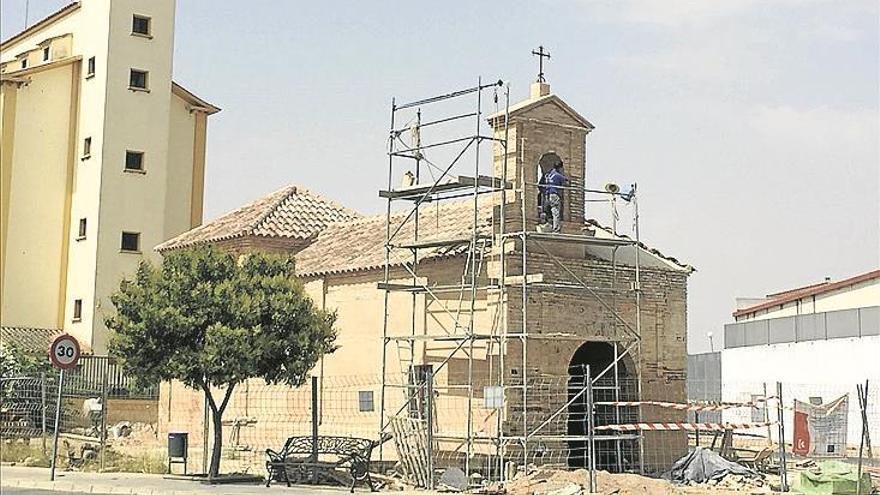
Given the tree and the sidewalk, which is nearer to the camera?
the sidewalk

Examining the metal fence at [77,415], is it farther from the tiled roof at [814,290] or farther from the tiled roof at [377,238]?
the tiled roof at [814,290]

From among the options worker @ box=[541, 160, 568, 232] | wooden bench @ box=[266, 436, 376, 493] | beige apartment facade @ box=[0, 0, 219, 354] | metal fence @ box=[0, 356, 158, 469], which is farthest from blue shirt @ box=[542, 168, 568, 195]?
beige apartment facade @ box=[0, 0, 219, 354]

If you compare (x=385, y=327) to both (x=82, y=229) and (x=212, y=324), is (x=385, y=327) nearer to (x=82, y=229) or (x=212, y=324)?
(x=212, y=324)

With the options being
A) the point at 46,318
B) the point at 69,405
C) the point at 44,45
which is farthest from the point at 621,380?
the point at 44,45

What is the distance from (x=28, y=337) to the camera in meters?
45.9

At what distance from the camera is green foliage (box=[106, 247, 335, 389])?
76.3ft

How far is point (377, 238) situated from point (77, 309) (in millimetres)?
20697

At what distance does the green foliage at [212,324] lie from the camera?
23250mm

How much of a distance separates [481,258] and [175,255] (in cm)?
610

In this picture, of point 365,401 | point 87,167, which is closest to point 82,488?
point 365,401

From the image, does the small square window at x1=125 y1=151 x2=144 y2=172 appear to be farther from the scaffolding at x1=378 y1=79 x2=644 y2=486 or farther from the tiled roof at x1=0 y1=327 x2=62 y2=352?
the scaffolding at x1=378 y1=79 x2=644 y2=486

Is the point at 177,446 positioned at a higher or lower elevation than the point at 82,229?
lower

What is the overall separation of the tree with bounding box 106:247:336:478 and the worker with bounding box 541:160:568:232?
17.7 feet

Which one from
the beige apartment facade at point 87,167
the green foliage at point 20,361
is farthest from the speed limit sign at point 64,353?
the beige apartment facade at point 87,167
